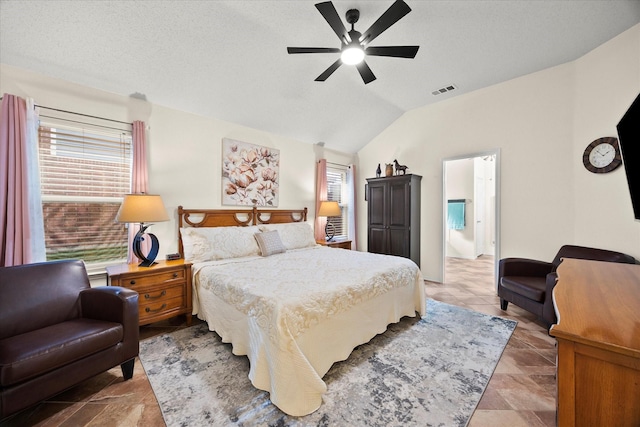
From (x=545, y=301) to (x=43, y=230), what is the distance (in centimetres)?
497

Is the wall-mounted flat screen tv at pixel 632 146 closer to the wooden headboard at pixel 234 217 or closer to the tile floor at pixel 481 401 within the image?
the tile floor at pixel 481 401

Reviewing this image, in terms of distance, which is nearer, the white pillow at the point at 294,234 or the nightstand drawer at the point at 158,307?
the nightstand drawer at the point at 158,307

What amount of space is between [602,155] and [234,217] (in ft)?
15.5

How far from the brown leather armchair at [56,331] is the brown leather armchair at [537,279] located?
12.3ft

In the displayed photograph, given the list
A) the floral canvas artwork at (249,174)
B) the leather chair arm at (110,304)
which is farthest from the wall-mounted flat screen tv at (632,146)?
the floral canvas artwork at (249,174)

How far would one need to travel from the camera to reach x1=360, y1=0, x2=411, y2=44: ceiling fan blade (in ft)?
5.62

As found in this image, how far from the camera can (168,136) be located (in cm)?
324

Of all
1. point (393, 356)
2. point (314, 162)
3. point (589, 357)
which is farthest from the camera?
point (314, 162)

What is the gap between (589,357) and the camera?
84 centimetres

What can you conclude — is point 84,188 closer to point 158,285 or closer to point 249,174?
point 158,285

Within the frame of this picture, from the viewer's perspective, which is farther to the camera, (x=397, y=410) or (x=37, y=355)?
(x=397, y=410)

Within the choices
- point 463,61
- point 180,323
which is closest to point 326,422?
point 180,323

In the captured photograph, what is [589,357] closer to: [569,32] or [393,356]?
[393,356]

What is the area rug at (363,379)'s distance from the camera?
1.56m
